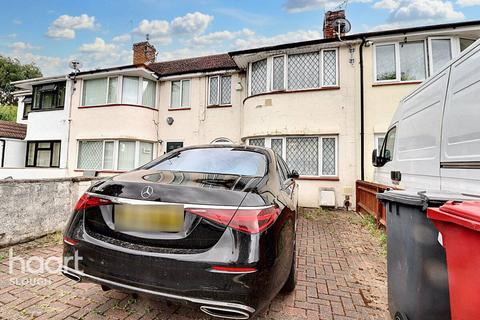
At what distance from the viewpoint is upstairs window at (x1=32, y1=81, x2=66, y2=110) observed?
1329 cm

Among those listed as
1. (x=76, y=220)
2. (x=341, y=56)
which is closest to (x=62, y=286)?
(x=76, y=220)

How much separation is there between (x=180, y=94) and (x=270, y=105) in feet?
16.7

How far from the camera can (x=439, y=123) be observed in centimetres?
289

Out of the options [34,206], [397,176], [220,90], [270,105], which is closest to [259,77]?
[270,105]

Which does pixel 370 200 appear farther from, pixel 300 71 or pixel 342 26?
pixel 342 26

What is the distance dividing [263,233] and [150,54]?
16.9 metres

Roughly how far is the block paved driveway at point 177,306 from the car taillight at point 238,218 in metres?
1.05

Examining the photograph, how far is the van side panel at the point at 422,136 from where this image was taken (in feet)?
9.65

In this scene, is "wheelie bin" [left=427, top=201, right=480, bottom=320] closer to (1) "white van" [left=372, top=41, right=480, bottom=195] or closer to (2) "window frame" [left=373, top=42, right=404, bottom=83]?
(1) "white van" [left=372, top=41, right=480, bottom=195]

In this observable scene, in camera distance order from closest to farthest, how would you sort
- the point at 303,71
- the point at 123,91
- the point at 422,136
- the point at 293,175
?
the point at 422,136
the point at 293,175
the point at 303,71
the point at 123,91

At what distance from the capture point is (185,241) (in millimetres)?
1619

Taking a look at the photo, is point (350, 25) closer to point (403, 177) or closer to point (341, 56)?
point (341, 56)

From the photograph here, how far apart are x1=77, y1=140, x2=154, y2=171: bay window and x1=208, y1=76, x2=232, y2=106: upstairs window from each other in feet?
12.8

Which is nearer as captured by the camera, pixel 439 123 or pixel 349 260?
pixel 439 123
